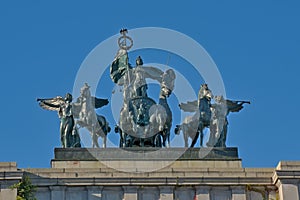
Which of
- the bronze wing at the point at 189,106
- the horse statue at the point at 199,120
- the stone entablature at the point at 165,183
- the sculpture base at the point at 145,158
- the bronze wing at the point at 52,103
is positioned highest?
the bronze wing at the point at 52,103

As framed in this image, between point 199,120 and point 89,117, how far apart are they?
6.43m

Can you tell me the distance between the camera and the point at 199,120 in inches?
3174

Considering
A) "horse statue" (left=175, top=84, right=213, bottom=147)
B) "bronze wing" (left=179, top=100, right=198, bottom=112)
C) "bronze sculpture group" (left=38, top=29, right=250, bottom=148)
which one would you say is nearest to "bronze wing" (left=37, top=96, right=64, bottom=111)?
"bronze sculpture group" (left=38, top=29, right=250, bottom=148)

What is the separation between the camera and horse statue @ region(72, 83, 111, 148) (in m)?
80.5

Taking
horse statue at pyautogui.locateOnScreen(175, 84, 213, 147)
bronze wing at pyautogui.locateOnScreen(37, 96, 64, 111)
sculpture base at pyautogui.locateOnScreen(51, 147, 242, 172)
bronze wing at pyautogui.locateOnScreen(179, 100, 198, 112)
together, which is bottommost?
sculpture base at pyautogui.locateOnScreen(51, 147, 242, 172)

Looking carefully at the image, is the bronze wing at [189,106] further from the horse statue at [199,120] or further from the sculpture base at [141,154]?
the sculpture base at [141,154]

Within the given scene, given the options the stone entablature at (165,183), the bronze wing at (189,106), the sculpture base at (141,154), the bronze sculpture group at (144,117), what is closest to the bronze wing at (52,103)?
the bronze sculpture group at (144,117)

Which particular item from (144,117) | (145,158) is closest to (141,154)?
(145,158)

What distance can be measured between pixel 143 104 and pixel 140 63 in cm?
344

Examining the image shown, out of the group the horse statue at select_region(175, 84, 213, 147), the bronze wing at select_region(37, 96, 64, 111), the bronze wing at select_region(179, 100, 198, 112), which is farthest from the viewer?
the bronze wing at select_region(37, 96, 64, 111)

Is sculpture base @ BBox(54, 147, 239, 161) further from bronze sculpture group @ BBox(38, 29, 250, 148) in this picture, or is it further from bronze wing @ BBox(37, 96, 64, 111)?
bronze wing @ BBox(37, 96, 64, 111)

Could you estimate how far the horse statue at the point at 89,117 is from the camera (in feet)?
264

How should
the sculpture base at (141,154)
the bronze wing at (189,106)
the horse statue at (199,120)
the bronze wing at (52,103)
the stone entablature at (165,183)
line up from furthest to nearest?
the bronze wing at (52,103), the bronze wing at (189,106), the horse statue at (199,120), the sculpture base at (141,154), the stone entablature at (165,183)

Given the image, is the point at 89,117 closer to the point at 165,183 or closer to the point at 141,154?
the point at 141,154
